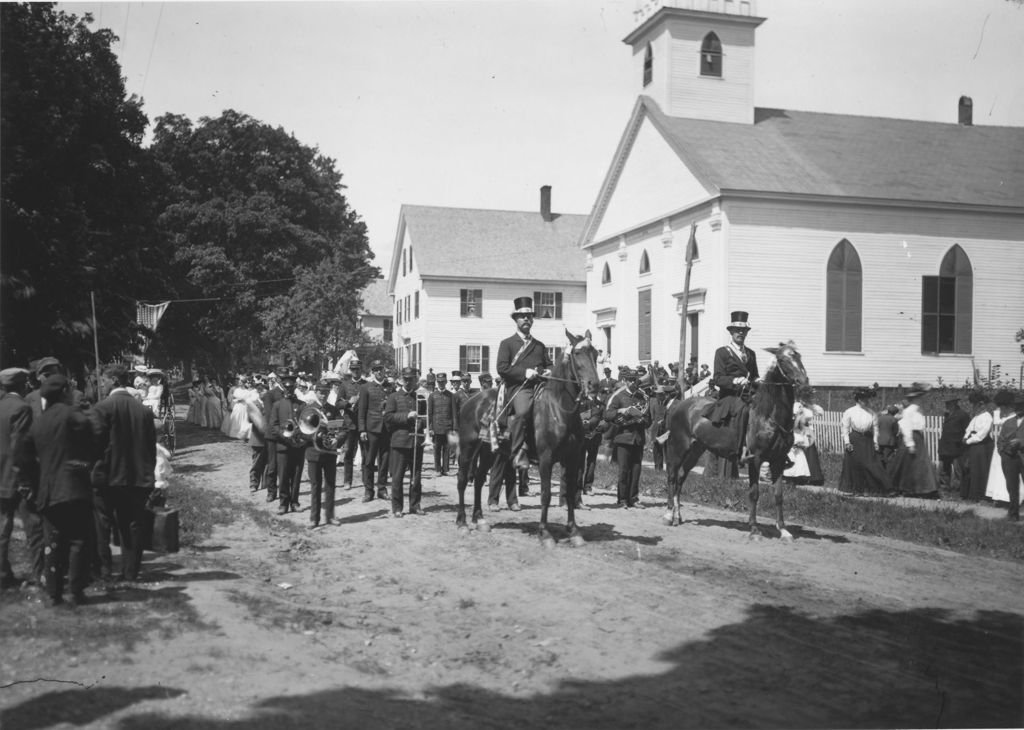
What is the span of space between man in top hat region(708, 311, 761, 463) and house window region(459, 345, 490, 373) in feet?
139

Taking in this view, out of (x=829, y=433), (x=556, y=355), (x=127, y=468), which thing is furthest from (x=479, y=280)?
(x=127, y=468)

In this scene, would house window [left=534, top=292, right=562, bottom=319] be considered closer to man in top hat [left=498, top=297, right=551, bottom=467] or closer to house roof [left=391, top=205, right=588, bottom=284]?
house roof [left=391, top=205, right=588, bottom=284]

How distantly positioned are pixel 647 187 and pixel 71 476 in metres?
36.4

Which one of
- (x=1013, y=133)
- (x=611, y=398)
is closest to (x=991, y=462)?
(x=611, y=398)

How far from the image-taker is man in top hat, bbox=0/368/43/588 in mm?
8836

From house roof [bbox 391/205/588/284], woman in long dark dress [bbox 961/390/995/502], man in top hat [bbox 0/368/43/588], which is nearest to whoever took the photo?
man in top hat [bbox 0/368/43/588]

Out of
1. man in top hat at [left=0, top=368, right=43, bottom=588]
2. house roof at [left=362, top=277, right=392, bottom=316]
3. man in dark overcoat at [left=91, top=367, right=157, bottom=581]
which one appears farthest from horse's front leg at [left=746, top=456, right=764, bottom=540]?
house roof at [left=362, top=277, right=392, bottom=316]

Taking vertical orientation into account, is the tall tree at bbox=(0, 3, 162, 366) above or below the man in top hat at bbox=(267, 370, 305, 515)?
above

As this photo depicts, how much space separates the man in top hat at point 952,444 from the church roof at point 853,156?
1698cm

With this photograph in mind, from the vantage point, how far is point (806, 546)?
1227 centimetres

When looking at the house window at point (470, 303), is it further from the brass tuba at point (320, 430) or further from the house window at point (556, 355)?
the brass tuba at point (320, 430)

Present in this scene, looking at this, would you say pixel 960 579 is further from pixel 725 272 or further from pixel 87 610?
pixel 725 272

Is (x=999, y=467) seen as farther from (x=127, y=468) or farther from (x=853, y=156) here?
(x=853, y=156)

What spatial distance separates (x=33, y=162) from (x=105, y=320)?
538cm
